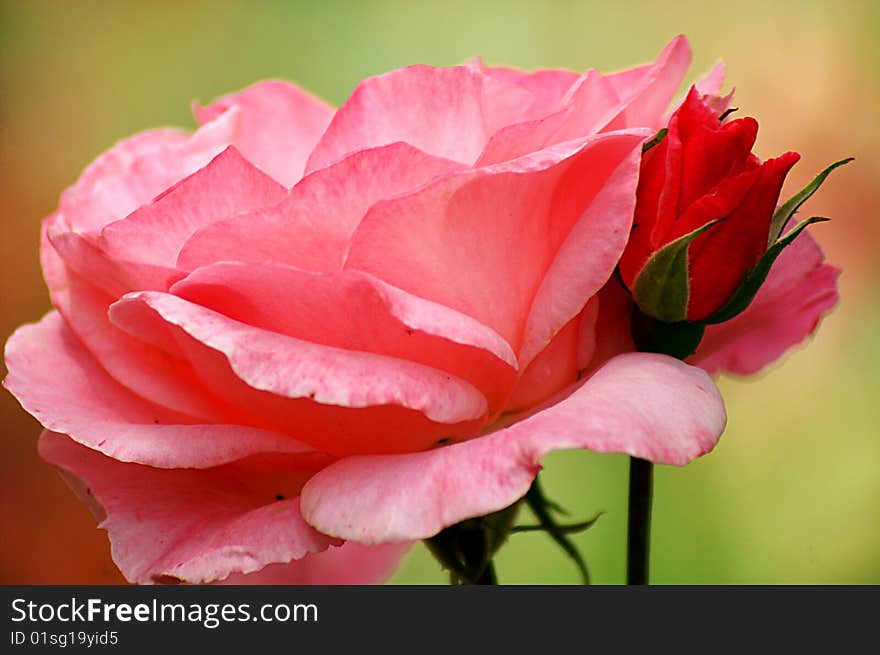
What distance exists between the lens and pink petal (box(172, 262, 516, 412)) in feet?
0.90

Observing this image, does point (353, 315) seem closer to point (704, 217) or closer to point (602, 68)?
point (704, 217)

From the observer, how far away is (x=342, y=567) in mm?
515

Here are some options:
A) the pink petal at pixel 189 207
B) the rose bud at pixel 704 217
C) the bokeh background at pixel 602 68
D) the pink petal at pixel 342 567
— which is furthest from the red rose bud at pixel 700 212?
the bokeh background at pixel 602 68

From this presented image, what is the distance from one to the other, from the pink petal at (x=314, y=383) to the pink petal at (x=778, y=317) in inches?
4.7

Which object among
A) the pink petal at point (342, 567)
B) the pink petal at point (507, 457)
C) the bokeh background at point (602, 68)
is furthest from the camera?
the bokeh background at point (602, 68)

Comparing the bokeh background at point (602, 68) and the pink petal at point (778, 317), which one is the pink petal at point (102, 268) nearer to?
the pink petal at point (778, 317)

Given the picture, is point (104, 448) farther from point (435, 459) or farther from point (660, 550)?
point (660, 550)

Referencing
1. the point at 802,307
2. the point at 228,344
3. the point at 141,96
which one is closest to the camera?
the point at 228,344

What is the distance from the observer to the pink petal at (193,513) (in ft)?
0.91

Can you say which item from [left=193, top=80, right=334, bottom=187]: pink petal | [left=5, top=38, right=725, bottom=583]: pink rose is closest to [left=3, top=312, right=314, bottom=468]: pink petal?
[left=5, top=38, right=725, bottom=583]: pink rose

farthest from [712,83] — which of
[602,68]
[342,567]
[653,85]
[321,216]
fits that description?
[602,68]
